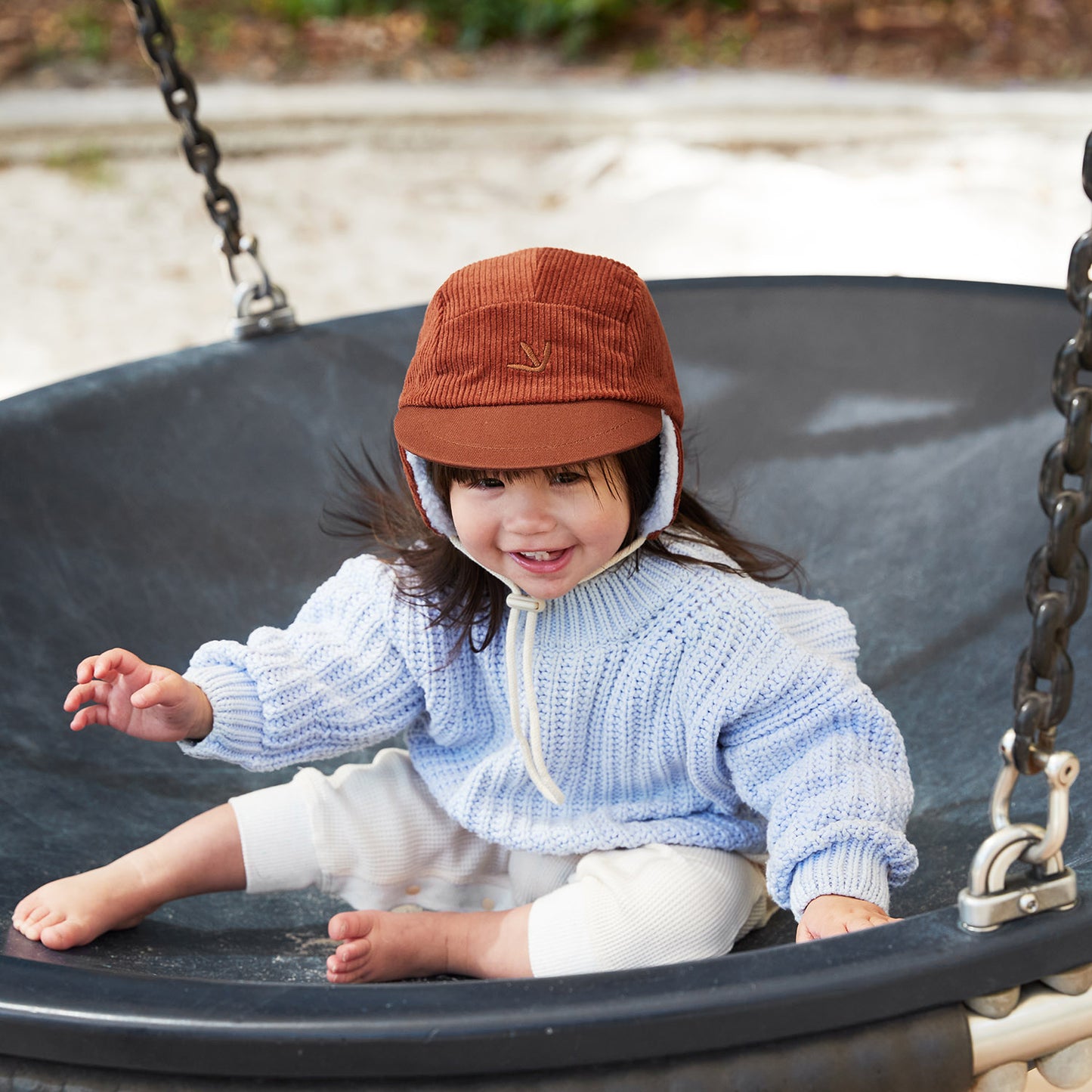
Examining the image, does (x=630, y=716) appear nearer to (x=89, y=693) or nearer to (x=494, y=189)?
(x=89, y=693)

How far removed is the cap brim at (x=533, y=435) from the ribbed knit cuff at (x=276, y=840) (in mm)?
316

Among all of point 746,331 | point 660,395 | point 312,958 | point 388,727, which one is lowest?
point 312,958

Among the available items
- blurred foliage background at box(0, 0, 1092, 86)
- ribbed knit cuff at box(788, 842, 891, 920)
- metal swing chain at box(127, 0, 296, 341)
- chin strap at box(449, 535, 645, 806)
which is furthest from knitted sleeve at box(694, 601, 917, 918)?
blurred foliage background at box(0, 0, 1092, 86)

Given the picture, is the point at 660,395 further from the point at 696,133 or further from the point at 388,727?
the point at 696,133

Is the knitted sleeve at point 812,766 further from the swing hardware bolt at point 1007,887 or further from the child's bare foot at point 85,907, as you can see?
the child's bare foot at point 85,907

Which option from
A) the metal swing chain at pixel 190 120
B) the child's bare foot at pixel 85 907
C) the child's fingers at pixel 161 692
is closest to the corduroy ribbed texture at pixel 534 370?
A: the child's fingers at pixel 161 692

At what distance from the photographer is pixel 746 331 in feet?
5.23

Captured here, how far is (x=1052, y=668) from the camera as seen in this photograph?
69 centimetres

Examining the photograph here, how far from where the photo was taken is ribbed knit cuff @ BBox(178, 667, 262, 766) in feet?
3.18

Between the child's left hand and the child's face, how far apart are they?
0.23 m

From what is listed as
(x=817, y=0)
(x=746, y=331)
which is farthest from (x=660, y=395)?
(x=817, y=0)

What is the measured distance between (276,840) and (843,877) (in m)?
0.39

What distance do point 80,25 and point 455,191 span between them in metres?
1.47

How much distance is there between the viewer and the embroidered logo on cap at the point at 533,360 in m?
0.81
